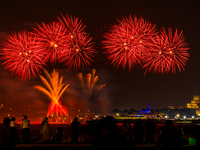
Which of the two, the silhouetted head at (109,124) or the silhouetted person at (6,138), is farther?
the silhouetted person at (6,138)

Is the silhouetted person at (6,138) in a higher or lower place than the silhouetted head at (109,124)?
lower

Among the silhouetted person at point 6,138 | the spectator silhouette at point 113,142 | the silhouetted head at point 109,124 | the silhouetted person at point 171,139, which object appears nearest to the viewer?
the spectator silhouette at point 113,142

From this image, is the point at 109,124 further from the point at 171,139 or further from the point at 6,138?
the point at 6,138

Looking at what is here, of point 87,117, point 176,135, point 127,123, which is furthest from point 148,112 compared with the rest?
point 176,135

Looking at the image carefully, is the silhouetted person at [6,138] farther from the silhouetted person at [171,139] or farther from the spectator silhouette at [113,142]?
the silhouetted person at [171,139]

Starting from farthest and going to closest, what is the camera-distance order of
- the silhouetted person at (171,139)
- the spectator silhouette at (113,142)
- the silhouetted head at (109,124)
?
the silhouetted person at (171,139) < the silhouetted head at (109,124) < the spectator silhouette at (113,142)

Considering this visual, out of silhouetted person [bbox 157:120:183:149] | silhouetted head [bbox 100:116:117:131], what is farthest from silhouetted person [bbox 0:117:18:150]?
silhouetted person [bbox 157:120:183:149]

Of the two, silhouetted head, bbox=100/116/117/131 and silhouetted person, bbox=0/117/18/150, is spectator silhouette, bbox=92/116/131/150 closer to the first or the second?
silhouetted head, bbox=100/116/117/131

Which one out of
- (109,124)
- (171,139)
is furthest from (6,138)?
(171,139)

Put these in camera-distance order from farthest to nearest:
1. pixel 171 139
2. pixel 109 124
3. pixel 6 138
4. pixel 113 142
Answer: pixel 171 139, pixel 6 138, pixel 109 124, pixel 113 142

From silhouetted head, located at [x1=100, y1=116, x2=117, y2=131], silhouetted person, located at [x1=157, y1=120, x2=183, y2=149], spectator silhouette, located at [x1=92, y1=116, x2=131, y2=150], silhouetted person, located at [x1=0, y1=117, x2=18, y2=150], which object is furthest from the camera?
silhouetted person, located at [x1=157, y1=120, x2=183, y2=149]

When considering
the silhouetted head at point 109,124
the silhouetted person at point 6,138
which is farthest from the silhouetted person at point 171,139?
the silhouetted person at point 6,138
